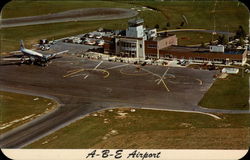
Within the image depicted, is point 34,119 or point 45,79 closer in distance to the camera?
point 34,119

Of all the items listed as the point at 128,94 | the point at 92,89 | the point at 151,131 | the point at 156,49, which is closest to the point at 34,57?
the point at 92,89

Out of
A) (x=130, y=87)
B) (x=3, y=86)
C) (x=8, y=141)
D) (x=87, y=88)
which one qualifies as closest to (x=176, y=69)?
(x=130, y=87)

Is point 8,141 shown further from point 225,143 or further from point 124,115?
point 225,143

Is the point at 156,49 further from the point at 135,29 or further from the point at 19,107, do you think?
the point at 19,107

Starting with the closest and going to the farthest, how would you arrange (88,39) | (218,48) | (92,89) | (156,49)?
1. (92,89)
2. (218,48)
3. (156,49)
4. (88,39)

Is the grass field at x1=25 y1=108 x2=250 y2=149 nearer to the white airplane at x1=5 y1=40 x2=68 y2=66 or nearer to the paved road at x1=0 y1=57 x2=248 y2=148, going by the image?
the paved road at x1=0 y1=57 x2=248 y2=148

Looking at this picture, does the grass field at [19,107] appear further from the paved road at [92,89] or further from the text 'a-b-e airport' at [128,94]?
the paved road at [92,89]
